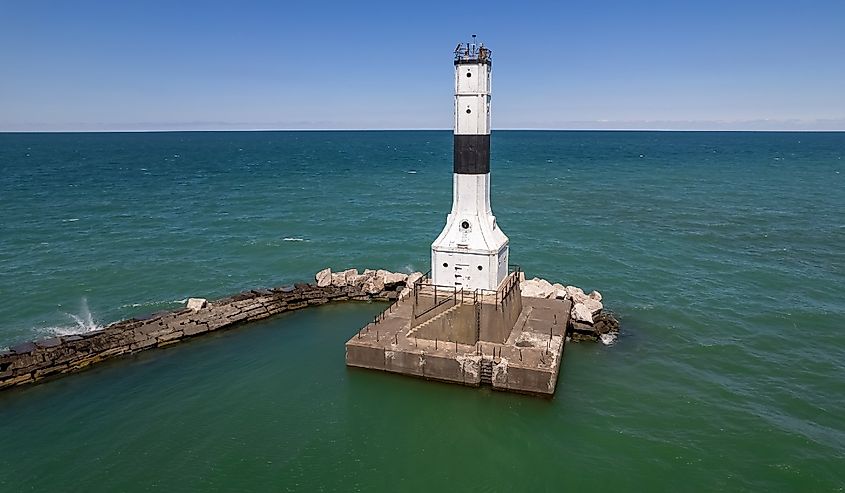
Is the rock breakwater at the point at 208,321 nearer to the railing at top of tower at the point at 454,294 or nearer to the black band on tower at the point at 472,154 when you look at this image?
the railing at top of tower at the point at 454,294

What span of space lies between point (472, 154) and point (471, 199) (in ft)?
6.02

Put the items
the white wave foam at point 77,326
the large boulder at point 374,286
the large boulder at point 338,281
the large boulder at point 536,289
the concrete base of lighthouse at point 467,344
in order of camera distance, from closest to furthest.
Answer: the concrete base of lighthouse at point 467,344
the white wave foam at point 77,326
the large boulder at point 536,289
the large boulder at point 374,286
the large boulder at point 338,281

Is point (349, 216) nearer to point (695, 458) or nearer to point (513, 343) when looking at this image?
point (513, 343)

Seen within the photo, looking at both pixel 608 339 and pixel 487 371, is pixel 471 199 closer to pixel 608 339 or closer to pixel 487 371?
pixel 487 371

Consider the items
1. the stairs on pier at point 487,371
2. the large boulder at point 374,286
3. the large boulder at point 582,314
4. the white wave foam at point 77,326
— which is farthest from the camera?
the large boulder at point 374,286

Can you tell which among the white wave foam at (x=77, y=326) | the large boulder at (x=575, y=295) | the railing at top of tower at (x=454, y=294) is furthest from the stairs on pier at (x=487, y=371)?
the white wave foam at (x=77, y=326)

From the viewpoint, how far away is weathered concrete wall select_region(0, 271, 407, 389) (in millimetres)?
22844

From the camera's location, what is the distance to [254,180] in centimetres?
9025

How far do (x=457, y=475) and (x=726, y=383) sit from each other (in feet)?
42.6

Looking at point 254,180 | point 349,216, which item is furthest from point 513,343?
point 254,180

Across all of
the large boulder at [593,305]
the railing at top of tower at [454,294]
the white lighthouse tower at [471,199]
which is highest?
the white lighthouse tower at [471,199]

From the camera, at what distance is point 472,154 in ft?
72.9

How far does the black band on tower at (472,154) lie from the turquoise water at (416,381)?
8.68 m

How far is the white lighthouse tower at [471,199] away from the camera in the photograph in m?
21.7
